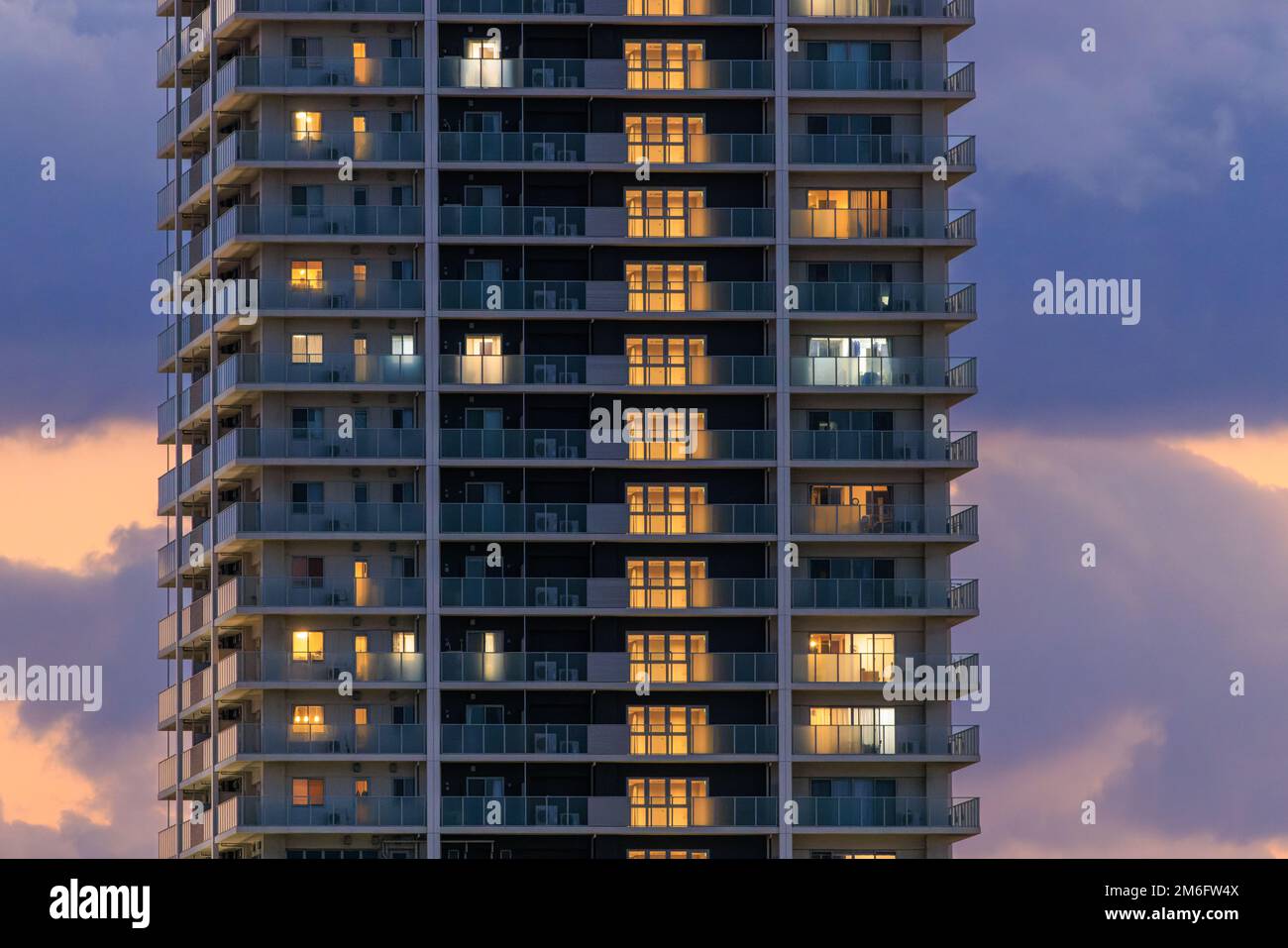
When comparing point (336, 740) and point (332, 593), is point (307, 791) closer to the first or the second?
point (336, 740)

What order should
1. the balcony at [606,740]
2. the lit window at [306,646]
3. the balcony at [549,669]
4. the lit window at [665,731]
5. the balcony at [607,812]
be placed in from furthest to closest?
the lit window at [306,646] → the lit window at [665,731] → the balcony at [549,669] → the balcony at [606,740] → the balcony at [607,812]

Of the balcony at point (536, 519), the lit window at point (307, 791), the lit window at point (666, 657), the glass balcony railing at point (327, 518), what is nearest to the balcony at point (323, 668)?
the lit window at point (307, 791)

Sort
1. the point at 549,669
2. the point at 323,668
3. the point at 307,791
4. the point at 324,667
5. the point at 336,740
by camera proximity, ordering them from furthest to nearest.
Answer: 1. the point at 324,667
2. the point at 323,668
3. the point at 549,669
4. the point at 336,740
5. the point at 307,791

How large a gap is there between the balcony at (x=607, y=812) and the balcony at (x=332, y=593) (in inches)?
385

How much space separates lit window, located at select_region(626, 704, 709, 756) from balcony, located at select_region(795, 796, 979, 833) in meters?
5.60

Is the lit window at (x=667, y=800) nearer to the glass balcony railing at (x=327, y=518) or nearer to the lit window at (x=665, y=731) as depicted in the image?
the lit window at (x=665, y=731)

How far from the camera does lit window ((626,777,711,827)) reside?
197 metres

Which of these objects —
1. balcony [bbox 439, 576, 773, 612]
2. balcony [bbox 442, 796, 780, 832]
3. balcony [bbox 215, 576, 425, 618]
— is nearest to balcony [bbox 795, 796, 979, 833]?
balcony [bbox 442, 796, 780, 832]

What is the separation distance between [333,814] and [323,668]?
23.2 ft

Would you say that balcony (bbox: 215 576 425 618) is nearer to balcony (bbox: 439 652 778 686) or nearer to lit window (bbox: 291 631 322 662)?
lit window (bbox: 291 631 322 662)

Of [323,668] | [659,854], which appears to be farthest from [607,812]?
[323,668]

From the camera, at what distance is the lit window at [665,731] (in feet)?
651

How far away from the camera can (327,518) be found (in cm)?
19950
